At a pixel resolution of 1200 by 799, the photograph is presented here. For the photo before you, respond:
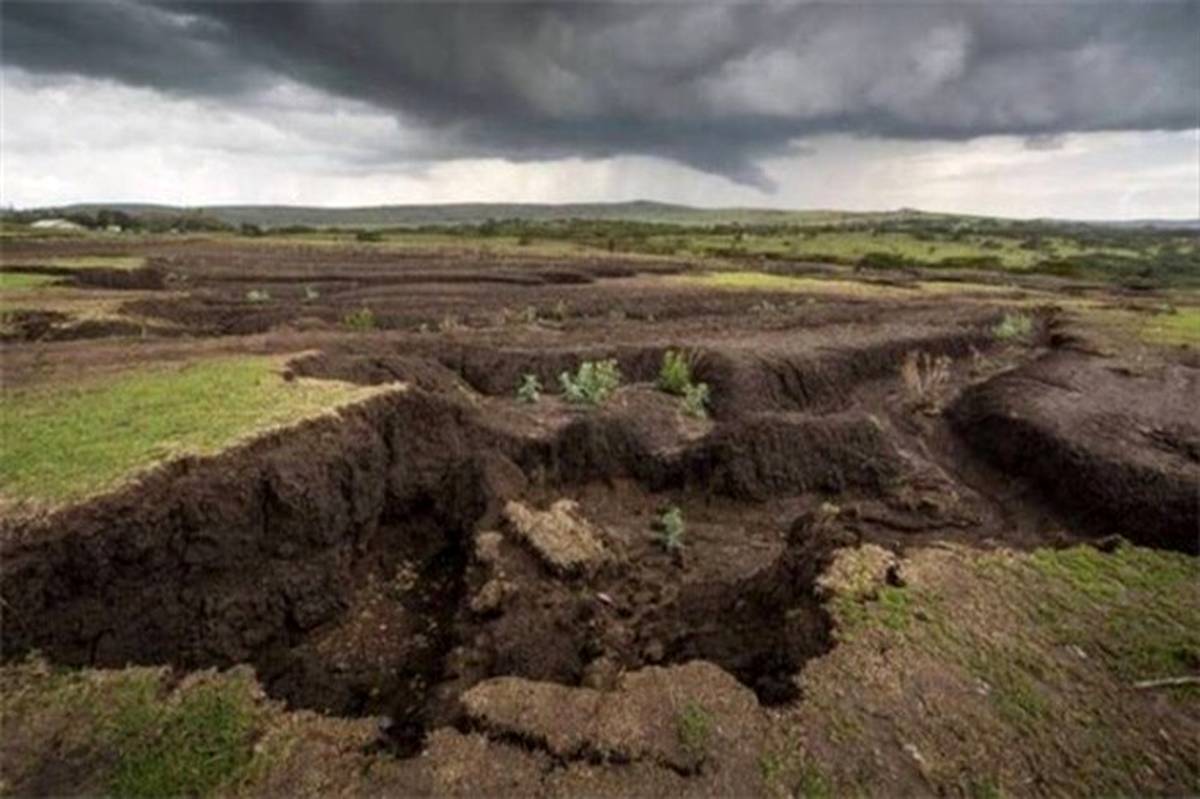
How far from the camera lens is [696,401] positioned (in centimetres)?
1825

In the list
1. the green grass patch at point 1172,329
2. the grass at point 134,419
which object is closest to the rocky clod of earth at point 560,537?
the grass at point 134,419

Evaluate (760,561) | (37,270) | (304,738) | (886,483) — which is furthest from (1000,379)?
(37,270)

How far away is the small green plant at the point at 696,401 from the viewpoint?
18.0 meters

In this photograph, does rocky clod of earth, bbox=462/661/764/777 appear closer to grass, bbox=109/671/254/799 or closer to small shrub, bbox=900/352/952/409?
grass, bbox=109/671/254/799

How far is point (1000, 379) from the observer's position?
20875 mm

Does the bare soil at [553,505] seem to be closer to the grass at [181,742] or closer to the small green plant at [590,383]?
the small green plant at [590,383]

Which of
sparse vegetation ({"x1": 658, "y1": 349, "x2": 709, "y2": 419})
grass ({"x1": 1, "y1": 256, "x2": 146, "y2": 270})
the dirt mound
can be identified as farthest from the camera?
A: grass ({"x1": 1, "y1": 256, "x2": 146, "y2": 270})

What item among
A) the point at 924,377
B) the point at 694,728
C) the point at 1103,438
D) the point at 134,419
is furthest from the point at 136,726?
the point at 924,377

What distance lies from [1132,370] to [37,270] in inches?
1396

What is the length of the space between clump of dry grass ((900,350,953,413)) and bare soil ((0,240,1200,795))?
256mm

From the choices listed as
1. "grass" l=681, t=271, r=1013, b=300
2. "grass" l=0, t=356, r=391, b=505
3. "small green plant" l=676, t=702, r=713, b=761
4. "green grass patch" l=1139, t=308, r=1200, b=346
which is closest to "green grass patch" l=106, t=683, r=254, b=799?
"grass" l=0, t=356, r=391, b=505

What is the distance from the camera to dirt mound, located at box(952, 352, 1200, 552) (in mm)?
13961

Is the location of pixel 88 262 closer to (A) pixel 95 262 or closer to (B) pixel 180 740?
(A) pixel 95 262

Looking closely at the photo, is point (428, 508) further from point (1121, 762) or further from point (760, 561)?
point (1121, 762)
